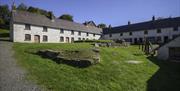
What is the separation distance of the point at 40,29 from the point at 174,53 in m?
29.7

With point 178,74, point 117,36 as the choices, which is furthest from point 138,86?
point 117,36

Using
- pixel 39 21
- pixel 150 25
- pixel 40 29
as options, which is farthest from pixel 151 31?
pixel 39 21

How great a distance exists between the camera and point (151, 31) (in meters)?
48.3

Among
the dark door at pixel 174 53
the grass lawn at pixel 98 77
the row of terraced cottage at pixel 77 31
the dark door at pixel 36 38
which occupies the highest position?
the row of terraced cottage at pixel 77 31

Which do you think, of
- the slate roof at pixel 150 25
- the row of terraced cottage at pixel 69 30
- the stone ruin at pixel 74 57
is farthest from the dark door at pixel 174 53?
the slate roof at pixel 150 25

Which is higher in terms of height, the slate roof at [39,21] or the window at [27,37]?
the slate roof at [39,21]

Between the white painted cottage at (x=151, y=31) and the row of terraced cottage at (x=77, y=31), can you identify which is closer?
the row of terraced cottage at (x=77, y=31)

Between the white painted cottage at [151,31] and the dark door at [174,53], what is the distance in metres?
18.9

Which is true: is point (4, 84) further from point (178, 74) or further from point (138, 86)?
point (178, 74)

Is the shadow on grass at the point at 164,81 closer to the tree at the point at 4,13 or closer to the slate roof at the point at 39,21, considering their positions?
the slate roof at the point at 39,21

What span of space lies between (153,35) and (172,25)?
584 centimetres

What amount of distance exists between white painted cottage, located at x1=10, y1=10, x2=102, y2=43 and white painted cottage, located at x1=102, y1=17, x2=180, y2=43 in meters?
13.1

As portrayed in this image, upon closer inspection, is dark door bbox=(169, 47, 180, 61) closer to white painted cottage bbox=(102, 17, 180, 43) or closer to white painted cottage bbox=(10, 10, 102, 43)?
white painted cottage bbox=(102, 17, 180, 43)

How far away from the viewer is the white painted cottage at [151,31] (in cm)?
4403
